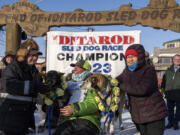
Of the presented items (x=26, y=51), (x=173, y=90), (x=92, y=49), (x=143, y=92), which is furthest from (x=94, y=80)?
(x=173, y=90)

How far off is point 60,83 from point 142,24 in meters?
2.61

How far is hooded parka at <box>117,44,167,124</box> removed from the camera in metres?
2.06

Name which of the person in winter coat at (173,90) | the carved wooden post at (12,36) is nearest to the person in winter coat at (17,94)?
the carved wooden post at (12,36)

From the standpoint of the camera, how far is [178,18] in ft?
14.0

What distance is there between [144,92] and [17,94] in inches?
53.8

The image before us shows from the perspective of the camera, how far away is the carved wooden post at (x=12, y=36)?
475cm

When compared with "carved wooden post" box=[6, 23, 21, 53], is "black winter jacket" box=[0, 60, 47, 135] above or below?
Answer: below

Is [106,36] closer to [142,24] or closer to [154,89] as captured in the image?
[142,24]

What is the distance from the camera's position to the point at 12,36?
15.7ft

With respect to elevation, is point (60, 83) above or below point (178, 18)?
below

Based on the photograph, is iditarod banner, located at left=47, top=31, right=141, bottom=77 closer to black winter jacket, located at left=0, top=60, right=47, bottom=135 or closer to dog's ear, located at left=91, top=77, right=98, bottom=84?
dog's ear, located at left=91, top=77, right=98, bottom=84

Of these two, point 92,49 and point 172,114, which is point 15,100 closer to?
point 92,49

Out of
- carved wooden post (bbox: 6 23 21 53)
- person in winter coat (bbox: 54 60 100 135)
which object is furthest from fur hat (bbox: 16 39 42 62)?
carved wooden post (bbox: 6 23 21 53)

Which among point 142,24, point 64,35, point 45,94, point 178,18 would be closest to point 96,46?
point 64,35
